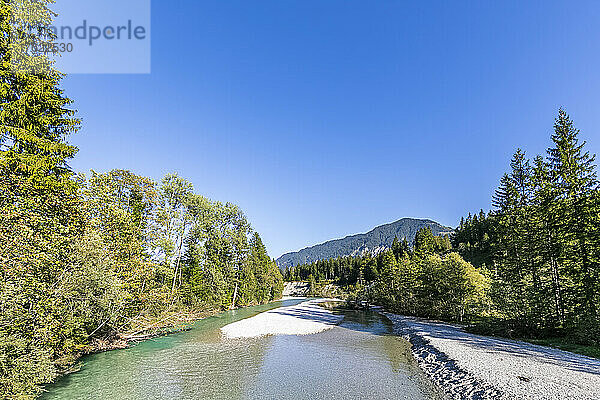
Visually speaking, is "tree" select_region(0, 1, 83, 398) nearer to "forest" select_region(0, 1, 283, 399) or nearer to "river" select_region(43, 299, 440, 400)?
"forest" select_region(0, 1, 283, 399)

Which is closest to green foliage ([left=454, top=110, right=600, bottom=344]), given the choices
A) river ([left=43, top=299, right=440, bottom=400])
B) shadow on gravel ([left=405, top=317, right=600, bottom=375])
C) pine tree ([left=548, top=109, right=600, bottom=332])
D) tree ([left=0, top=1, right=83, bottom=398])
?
pine tree ([left=548, top=109, right=600, bottom=332])

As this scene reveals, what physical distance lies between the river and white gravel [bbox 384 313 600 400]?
47.5 inches

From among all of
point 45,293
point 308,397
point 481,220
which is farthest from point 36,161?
point 481,220

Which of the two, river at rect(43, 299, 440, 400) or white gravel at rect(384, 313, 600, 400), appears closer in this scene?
white gravel at rect(384, 313, 600, 400)

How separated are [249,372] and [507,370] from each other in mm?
12217

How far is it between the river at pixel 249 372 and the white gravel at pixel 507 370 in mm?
1206

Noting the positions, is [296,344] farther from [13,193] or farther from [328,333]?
[13,193]

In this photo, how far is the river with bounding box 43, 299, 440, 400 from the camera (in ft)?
39.5

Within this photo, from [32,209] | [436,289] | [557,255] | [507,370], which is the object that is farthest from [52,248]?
[436,289]

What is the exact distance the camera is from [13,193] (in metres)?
10.5

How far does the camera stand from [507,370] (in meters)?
13.1

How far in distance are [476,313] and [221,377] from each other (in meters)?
27.3

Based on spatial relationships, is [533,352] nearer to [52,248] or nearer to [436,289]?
[436,289]

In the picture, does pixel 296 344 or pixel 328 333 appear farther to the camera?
pixel 328 333
